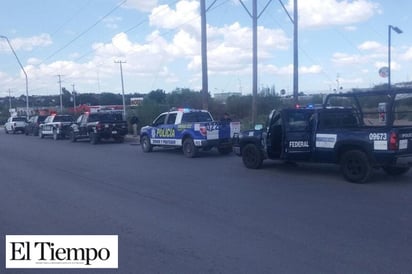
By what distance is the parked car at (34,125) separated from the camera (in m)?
43.8

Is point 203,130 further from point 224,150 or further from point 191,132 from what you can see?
point 224,150

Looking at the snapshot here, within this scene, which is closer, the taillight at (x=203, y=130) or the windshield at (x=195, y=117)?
the taillight at (x=203, y=130)

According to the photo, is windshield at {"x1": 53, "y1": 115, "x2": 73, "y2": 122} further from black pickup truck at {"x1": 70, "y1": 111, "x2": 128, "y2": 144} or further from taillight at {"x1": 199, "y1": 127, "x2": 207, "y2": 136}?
taillight at {"x1": 199, "y1": 127, "x2": 207, "y2": 136}

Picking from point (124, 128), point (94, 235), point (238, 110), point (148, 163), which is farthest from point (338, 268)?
point (238, 110)

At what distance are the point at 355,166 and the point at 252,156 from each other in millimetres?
3802

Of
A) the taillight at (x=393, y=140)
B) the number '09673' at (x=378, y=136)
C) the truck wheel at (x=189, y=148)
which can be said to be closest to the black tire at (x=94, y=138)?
the truck wheel at (x=189, y=148)

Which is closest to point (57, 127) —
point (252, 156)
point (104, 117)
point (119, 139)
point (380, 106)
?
point (104, 117)

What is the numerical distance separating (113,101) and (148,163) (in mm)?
95191

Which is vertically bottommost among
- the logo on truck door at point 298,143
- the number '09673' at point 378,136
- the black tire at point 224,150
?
the black tire at point 224,150

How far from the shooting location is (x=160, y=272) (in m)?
6.13

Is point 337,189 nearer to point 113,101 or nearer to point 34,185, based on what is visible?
point 34,185

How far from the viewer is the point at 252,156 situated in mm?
15453

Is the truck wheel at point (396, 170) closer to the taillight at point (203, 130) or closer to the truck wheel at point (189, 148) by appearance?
the taillight at point (203, 130)

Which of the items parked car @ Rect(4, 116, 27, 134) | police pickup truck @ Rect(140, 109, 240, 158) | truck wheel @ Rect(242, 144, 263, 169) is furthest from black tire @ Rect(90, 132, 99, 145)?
parked car @ Rect(4, 116, 27, 134)
